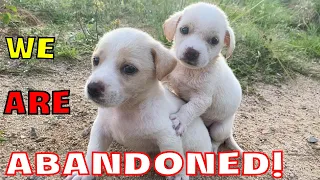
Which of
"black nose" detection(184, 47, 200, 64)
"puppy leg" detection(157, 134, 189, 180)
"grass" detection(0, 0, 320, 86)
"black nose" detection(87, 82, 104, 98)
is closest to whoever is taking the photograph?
"black nose" detection(87, 82, 104, 98)

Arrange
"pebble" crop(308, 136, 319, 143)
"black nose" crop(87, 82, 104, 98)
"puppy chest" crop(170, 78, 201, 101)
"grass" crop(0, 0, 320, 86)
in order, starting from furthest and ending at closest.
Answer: "grass" crop(0, 0, 320, 86)
"pebble" crop(308, 136, 319, 143)
"puppy chest" crop(170, 78, 201, 101)
"black nose" crop(87, 82, 104, 98)

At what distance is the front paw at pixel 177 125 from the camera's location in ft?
9.62

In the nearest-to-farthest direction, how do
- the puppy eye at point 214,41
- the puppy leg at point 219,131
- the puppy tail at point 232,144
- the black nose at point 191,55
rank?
the black nose at point 191,55 < the puppy eye at point 214,41 < the puppy leg at point 219,131 < the puppy tail at point 232,144

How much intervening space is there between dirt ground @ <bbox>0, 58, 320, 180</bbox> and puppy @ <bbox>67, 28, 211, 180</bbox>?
416mm

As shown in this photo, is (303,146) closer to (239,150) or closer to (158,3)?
(239,150)

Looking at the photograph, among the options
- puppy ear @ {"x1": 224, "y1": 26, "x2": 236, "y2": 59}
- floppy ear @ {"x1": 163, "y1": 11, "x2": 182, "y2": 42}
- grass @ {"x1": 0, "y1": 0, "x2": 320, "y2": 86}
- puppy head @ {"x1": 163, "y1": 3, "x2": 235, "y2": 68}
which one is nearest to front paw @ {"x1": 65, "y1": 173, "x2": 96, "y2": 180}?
puppy head @ {"x1": 163, "y1": 3, "x2": 235, "y2": 68}

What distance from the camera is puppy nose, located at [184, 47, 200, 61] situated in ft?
9.81

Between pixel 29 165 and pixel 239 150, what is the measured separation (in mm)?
1784

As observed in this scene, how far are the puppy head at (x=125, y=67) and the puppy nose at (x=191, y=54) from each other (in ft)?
0.75

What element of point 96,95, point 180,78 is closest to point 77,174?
point 96,95

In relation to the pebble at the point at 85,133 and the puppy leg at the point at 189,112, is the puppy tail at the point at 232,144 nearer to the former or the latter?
the puppy leg at the point at 189,112

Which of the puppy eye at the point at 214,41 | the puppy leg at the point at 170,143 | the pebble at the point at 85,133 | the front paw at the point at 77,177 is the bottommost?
the front paw at the point at 77,177

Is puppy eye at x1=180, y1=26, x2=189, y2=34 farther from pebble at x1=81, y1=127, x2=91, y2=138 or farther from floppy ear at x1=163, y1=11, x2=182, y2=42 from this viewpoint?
pebble at x1=81, y1=127, x2=91, y2=138

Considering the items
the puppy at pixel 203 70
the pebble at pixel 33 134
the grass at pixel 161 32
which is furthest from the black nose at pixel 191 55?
the grass at pixel 161 32
